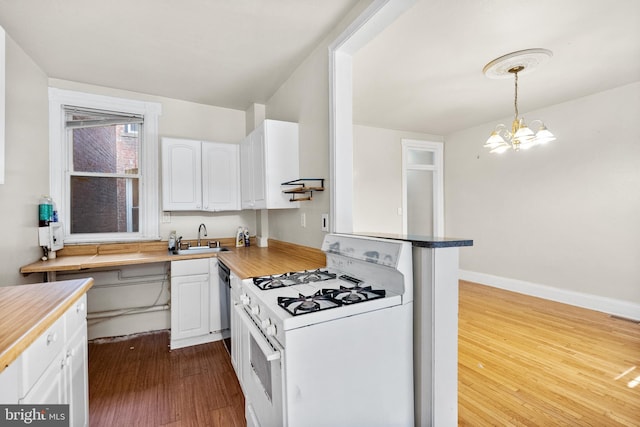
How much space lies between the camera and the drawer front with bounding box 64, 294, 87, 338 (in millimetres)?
1327

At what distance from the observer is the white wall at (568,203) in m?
3.32

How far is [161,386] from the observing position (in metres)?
2.13

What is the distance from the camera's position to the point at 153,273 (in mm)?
3096

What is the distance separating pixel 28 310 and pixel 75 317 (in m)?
0.31

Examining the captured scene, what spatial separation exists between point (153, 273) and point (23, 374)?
7.63 ft

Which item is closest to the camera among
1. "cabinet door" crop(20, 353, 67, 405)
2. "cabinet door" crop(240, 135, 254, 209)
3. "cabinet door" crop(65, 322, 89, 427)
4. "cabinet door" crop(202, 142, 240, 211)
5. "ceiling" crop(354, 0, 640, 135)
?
"cabinet door" crop(20, 353, 67, 405)

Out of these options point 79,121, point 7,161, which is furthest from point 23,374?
point 79,121

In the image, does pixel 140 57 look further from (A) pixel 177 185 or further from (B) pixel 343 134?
(B) pixel 343 134

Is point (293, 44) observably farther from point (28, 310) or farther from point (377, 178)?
point (377, 178)

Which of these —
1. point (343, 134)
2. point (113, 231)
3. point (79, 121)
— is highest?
point (79, 121)

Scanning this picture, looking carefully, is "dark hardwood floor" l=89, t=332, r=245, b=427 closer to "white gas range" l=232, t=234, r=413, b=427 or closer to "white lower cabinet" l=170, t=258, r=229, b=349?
"white lower cabinet" l=170, t=258, r=229, b=349

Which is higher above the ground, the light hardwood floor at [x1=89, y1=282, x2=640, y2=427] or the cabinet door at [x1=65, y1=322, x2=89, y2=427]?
the cabinet door at [x1=65, y1=322, x2=89, y2=427]

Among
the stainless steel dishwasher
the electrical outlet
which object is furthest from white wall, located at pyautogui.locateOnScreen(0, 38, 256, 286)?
the electrical outlet

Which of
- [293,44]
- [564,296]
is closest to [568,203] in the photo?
[564,296]
